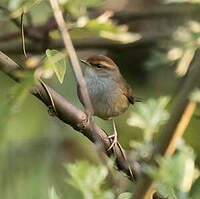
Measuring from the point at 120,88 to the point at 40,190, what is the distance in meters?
1.07

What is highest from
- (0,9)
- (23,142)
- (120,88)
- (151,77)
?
(0,9)

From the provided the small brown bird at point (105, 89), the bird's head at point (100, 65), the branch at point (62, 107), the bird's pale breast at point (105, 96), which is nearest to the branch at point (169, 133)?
the branch at point (62, 107)

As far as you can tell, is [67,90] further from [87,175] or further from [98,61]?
[87,175]

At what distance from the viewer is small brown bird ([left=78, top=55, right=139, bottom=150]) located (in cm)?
429

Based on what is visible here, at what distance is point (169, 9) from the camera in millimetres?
5613

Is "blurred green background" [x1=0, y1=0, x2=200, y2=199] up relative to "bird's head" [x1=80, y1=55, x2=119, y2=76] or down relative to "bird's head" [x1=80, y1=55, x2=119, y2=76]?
down

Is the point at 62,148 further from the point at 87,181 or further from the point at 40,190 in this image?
the point at 87,181

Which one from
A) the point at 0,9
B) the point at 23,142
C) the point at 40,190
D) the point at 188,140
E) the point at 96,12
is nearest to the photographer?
the point at 0,9

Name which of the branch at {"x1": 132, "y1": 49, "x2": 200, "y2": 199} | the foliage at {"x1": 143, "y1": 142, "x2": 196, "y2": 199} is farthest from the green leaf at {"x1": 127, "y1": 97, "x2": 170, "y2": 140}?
the foliage at {"x1": 143, "y1": 142, "x2": 196, "y2": 199}

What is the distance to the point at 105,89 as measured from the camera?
4484 millimetres

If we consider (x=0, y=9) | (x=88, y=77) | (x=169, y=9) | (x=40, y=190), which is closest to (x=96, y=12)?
(x=169, y=9)

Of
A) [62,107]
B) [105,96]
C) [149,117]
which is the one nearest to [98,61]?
[105,96]

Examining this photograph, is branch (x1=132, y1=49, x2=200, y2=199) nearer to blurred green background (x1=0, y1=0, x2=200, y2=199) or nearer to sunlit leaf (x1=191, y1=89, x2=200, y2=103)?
sunlit leaf (x1=191, y1=89, x2=200, y2=103)

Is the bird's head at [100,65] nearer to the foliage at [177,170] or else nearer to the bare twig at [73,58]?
the bare twig at [73,58]
